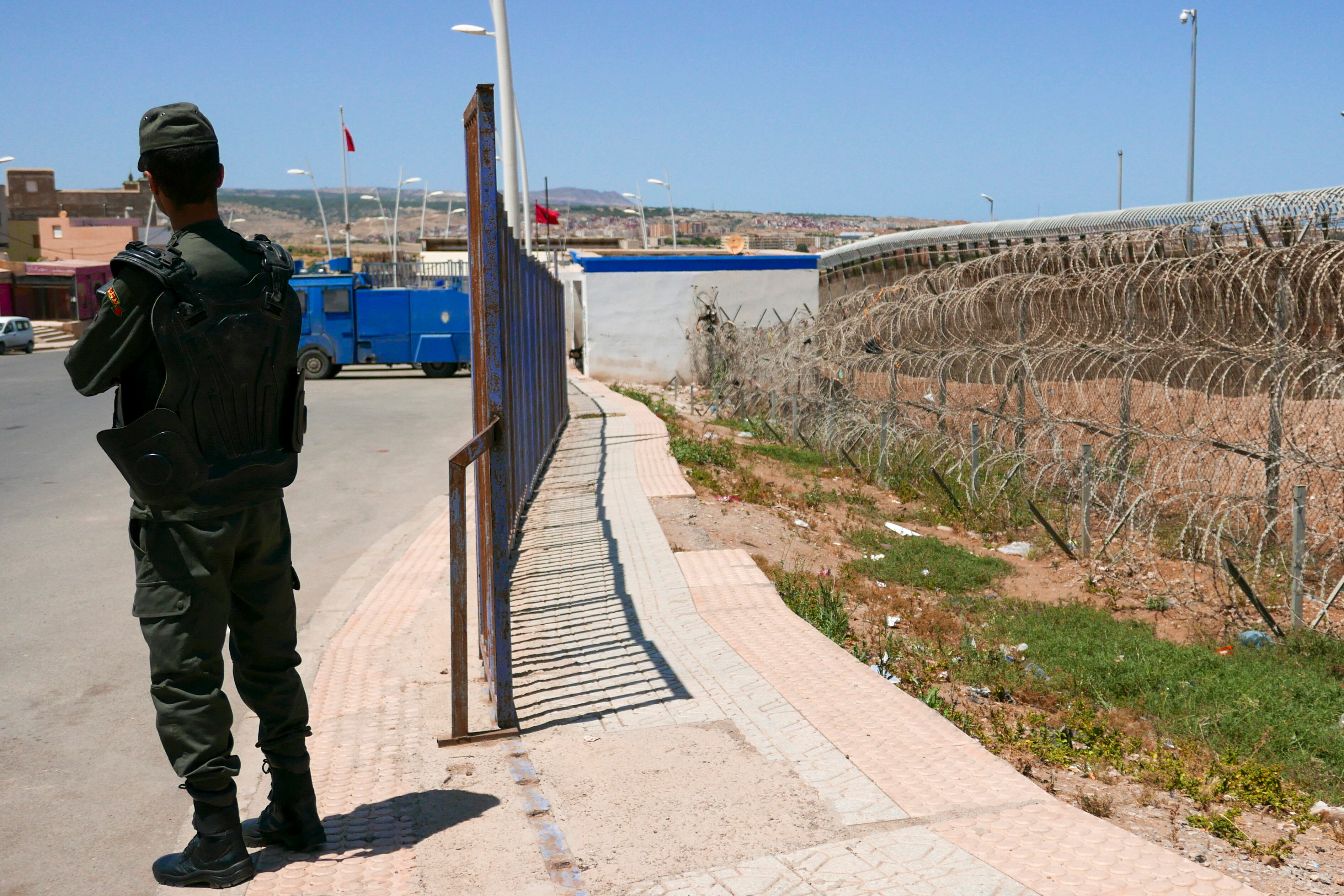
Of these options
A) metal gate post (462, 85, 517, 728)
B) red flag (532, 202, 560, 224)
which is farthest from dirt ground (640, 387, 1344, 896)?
red flag (532, 202, 560, 224)

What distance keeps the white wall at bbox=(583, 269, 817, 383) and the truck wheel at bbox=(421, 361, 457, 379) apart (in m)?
3.73

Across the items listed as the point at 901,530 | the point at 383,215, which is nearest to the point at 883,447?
the point at 901,530

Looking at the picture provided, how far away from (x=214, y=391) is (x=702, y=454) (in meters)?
8.98

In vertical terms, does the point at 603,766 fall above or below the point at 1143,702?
above

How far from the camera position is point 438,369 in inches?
985

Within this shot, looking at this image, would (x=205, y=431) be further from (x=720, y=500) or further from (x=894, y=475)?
(x=894, y=475)

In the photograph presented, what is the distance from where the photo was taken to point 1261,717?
5148 mm

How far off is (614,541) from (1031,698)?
9.55ft

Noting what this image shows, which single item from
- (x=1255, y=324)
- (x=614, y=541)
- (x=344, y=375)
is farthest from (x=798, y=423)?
(x=344, y=375)

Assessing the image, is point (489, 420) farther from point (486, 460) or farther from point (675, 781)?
point (675, 781)

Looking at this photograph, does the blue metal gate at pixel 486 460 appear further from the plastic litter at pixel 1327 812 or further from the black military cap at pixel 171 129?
the plastic litter at pixel 1327 812

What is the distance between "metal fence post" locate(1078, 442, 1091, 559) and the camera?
8328 millimetres

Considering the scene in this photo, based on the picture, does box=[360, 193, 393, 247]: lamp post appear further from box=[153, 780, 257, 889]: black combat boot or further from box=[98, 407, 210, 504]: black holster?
box=[153, 780, 257, 889]: black combat boot

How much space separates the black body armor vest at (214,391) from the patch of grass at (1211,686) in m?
3.65
